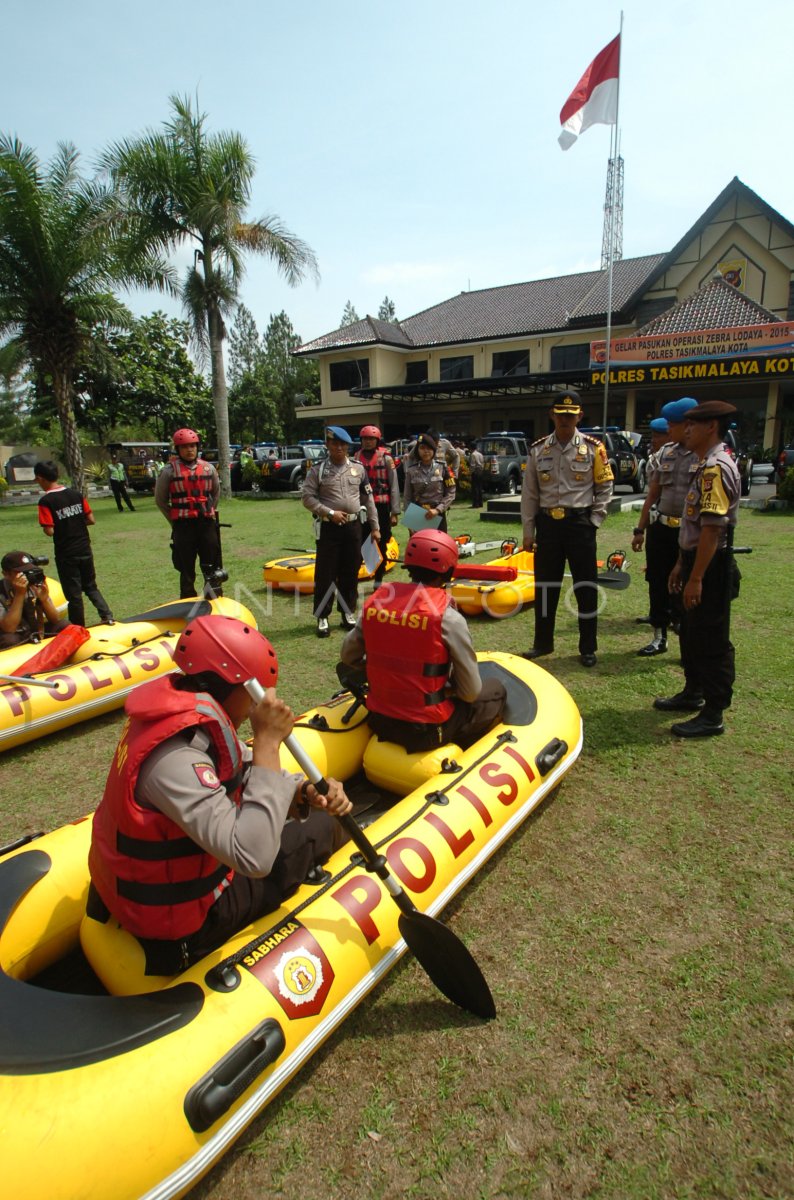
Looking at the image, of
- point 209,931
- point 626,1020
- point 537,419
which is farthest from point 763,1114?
point 537,419

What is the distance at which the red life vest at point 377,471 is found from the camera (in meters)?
8.08

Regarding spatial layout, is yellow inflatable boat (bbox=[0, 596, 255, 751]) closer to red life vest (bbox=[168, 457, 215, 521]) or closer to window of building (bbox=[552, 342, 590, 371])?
red life vest (bbox=[168, 457, 215, 521])

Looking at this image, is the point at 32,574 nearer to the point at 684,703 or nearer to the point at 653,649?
the point at 684,703

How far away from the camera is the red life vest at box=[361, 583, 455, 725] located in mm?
3154

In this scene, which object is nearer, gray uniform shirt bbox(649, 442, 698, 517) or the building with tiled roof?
gray uniform shirt bbox(649, 442, 698, 517)

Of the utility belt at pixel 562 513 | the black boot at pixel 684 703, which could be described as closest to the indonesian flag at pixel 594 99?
the utility belt at pixel 562 513

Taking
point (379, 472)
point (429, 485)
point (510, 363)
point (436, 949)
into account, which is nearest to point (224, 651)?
point (436, 949)

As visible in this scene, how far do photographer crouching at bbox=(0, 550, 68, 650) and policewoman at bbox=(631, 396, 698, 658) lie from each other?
494 centimetres

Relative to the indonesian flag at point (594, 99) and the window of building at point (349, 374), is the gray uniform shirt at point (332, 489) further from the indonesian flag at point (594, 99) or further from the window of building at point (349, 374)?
the window of building at point (349, 374)

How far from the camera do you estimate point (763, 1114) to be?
2.01m

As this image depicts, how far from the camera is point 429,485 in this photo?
25.4 ft

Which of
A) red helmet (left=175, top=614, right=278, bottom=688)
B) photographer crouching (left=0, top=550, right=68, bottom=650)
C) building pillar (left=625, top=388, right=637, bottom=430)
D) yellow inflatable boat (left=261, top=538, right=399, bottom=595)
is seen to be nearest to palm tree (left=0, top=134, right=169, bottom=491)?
yellow inflatable boat (left=261, top=538, right=399, bottom=595)

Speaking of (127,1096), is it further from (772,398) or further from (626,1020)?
(772,398)

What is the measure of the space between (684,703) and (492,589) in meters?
2.86
